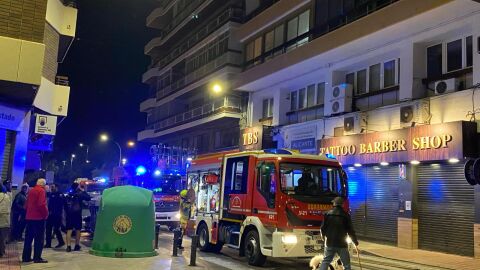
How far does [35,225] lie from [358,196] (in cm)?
1353

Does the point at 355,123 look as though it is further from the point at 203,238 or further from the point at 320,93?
the point at 203,238

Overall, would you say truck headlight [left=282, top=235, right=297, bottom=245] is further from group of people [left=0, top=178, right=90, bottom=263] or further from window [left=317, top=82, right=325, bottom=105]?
window [left=317, top=82, right=325, bottom=105]

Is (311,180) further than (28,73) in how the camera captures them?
No

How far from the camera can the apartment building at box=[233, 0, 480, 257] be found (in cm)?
1519

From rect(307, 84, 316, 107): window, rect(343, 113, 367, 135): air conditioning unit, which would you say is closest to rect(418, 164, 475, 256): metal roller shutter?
rect(343, 113, 367, 135): air conditioning unit

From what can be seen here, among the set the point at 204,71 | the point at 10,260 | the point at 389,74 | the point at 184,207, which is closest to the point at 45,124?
the point at 184,207

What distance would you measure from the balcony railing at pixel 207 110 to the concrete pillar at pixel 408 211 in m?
15.9

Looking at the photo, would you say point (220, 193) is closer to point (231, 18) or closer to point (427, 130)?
point (427, 130)

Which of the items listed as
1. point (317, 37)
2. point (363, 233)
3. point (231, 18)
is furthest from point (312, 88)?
point (231, 18)

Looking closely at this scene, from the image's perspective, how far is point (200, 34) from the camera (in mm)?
38656

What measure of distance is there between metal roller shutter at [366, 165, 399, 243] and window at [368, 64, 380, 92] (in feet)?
A: 11.3

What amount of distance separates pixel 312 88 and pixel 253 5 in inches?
392

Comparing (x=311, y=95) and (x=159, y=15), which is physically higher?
(x=159, y=15)

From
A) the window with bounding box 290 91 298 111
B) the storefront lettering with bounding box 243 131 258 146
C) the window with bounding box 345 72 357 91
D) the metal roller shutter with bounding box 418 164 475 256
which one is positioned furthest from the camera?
the storefront lettering with bounding box 243 131 258 146
